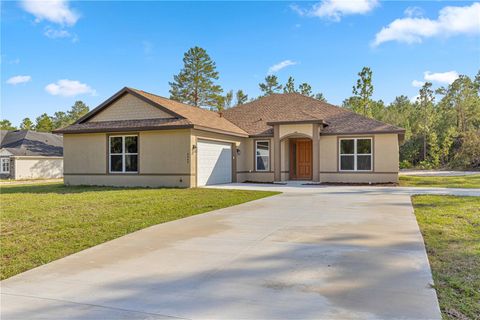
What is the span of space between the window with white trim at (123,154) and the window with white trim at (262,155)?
6719mm

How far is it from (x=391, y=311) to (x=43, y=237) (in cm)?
588

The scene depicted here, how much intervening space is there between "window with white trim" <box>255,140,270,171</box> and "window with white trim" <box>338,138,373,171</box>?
12.8 ft

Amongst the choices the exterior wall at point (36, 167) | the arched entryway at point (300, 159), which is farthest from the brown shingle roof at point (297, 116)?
the exterior wall at point (36, 167)

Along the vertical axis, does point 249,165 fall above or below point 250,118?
below

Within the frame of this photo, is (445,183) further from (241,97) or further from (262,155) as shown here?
(241,97)

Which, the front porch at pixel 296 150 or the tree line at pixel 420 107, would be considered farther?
the tree line at pixel 420 107

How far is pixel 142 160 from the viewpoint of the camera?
17.8 meters

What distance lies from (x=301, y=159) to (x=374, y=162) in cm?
402

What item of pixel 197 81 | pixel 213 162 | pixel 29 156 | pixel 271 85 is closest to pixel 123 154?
pixel 213 162

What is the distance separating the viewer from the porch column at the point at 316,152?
19.1m

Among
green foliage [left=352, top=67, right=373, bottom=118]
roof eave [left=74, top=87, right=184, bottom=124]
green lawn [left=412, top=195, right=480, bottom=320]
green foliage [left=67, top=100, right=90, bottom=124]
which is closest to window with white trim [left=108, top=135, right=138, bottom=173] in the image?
roof eave [left=74, top=87, right=184, bottom=124]

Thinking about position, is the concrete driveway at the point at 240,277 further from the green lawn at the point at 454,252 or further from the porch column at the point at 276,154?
the porch column at the point at 276,154

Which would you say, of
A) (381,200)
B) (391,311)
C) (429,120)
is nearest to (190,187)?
(381,200)

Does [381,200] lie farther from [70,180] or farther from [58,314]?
[70,180]
